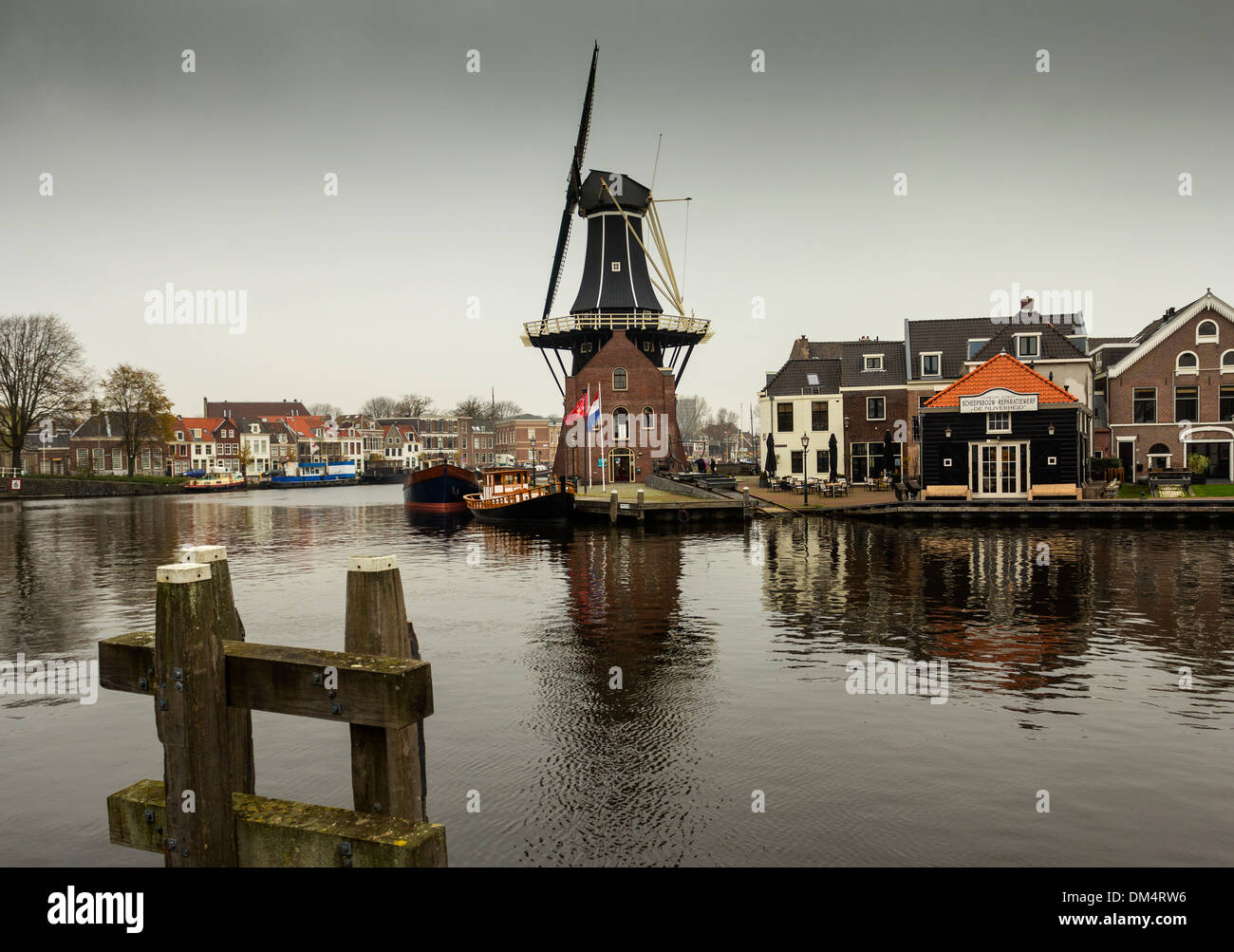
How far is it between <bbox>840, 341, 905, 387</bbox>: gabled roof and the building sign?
53.0ft

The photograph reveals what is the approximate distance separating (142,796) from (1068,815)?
826cm

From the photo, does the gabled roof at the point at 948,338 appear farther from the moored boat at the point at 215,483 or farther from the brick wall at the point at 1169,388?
the moored boat at the point at 215,483

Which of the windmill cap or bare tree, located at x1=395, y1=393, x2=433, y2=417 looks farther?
bare tree, located at x1=395, y1=393, x2=433, y2=417

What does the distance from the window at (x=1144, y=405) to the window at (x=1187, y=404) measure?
1042 millimetres

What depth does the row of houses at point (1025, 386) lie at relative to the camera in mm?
46469

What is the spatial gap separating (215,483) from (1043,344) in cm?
9591

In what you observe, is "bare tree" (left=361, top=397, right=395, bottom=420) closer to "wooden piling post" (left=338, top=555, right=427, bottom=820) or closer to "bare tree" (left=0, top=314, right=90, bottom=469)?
"bare tree" (left=0, top=314, right=90, bottom=469)

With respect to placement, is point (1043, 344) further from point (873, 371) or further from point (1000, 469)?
point (1000, 469)

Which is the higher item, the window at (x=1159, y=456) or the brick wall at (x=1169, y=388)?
the brick wall at (x=1169, y=388)

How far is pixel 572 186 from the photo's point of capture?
6631 centimetres

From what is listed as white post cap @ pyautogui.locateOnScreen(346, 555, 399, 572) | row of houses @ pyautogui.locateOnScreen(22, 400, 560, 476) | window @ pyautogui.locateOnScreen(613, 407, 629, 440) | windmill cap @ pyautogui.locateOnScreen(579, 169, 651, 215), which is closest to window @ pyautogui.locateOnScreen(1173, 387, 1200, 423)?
window @ pyautogui.locateOnScreen(613, 407, 629, 440)

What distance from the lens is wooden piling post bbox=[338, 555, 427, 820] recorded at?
5461mm

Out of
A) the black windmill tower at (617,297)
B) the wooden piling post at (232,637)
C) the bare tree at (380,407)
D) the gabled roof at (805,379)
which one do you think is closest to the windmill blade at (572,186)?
the black windmill tower at (617,297)

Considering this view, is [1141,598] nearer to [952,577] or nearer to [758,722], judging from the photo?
[952,577]
